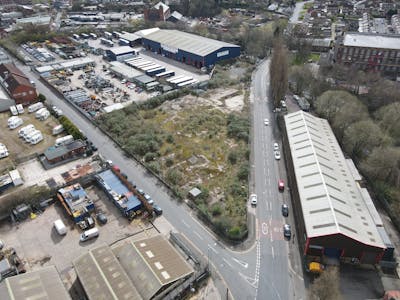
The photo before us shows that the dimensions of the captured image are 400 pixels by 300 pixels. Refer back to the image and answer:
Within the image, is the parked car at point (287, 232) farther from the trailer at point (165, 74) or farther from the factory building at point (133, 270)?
the trailer at point (165, 74)

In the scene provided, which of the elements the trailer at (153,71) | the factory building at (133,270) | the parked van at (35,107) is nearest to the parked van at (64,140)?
the parked van at (35,107)

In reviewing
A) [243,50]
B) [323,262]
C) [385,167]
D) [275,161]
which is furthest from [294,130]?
[243,50]

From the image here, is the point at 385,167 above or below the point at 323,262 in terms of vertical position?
above

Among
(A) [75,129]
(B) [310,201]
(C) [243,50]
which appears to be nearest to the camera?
(B) [310,201]

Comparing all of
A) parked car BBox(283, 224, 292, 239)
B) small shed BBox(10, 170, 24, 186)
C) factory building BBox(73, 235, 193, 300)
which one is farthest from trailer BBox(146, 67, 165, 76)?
parked car BBox(283, 224, 292, 239)

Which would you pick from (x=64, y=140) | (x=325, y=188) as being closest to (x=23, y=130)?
(x=64, y=140)

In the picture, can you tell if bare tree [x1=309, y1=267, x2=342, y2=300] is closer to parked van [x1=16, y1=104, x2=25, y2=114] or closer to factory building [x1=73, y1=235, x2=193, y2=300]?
factory building [x1=73, y1=235, x2=193, y2=300]

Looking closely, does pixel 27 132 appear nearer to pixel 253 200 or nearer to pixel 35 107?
pixel 35 107

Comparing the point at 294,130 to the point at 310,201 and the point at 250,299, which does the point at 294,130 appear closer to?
the point at 310,201
